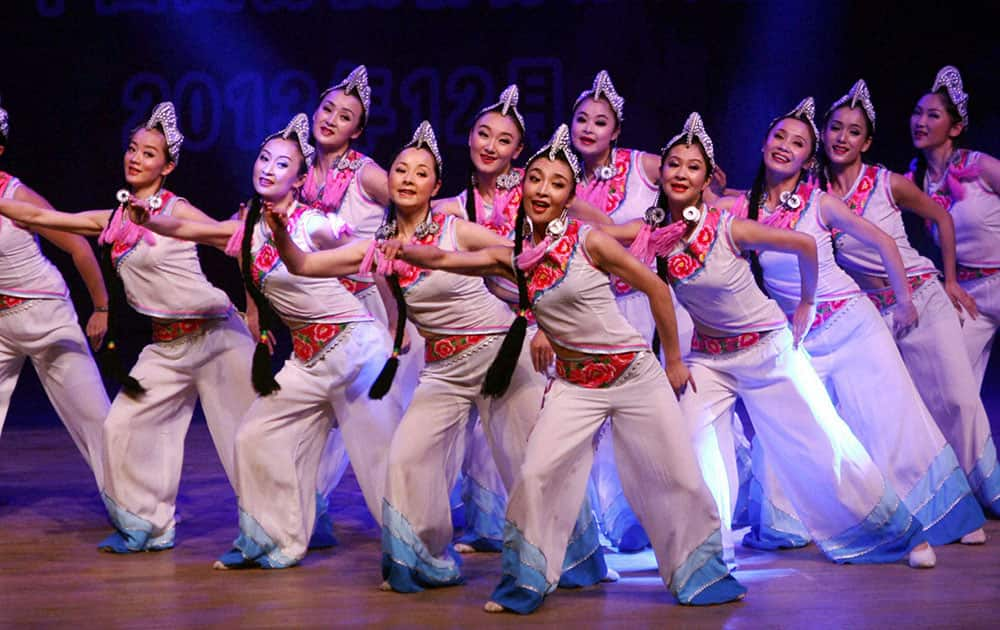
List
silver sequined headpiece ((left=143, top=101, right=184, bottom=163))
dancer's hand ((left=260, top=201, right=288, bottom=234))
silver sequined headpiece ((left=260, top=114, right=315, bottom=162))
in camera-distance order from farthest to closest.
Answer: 1. silver sequined headpiece ((left=143, top=101, right=184, bottom=163))
2. silver sequined headpiece ((left=260, top=114, right=315, bottom=162))
3. dancer's hand ((left=260, top=201, right=288, bottom=234))

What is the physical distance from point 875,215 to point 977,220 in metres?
0.59

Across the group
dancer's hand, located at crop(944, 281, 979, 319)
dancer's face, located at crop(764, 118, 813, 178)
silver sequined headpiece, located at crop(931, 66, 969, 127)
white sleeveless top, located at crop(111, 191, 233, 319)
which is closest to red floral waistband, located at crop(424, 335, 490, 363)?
white sleeveless top, located at crop(111, 191, 233, 319)

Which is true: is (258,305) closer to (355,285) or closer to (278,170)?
(278,170)

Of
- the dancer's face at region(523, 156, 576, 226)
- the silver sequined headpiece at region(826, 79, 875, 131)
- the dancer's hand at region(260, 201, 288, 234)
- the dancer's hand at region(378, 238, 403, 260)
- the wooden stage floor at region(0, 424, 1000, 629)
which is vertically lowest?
the wooden stage floor at region(0, 424, 1000, 629)

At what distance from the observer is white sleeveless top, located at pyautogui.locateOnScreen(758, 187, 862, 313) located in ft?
17.3

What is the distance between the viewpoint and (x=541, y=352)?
15.4 feet

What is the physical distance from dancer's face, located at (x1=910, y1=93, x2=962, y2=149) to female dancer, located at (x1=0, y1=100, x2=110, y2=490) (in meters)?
3.23

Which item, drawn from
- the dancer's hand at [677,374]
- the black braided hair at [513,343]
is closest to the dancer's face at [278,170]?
the black braided hair at [513,343]

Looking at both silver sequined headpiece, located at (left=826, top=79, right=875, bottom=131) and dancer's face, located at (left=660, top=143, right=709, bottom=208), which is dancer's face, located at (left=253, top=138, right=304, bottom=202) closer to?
dancer's face, located at (left=660, top=143, right=709, bottom=208)

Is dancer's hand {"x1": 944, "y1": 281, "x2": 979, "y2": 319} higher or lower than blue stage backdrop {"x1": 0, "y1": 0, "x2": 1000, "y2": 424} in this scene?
lower

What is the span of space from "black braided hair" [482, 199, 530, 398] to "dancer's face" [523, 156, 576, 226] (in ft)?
0.20

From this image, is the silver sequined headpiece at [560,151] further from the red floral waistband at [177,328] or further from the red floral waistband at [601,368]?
the red floral waistband at [177,328]

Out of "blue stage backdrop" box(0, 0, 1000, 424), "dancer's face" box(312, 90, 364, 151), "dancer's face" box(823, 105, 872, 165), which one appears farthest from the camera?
"blue stage backdrop" box(0, 0, 1000, 424)

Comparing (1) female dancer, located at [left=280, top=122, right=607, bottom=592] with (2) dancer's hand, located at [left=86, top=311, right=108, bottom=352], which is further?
(2) dancer's hand, located at [left=86, top=311, right=108, bottom=352]
